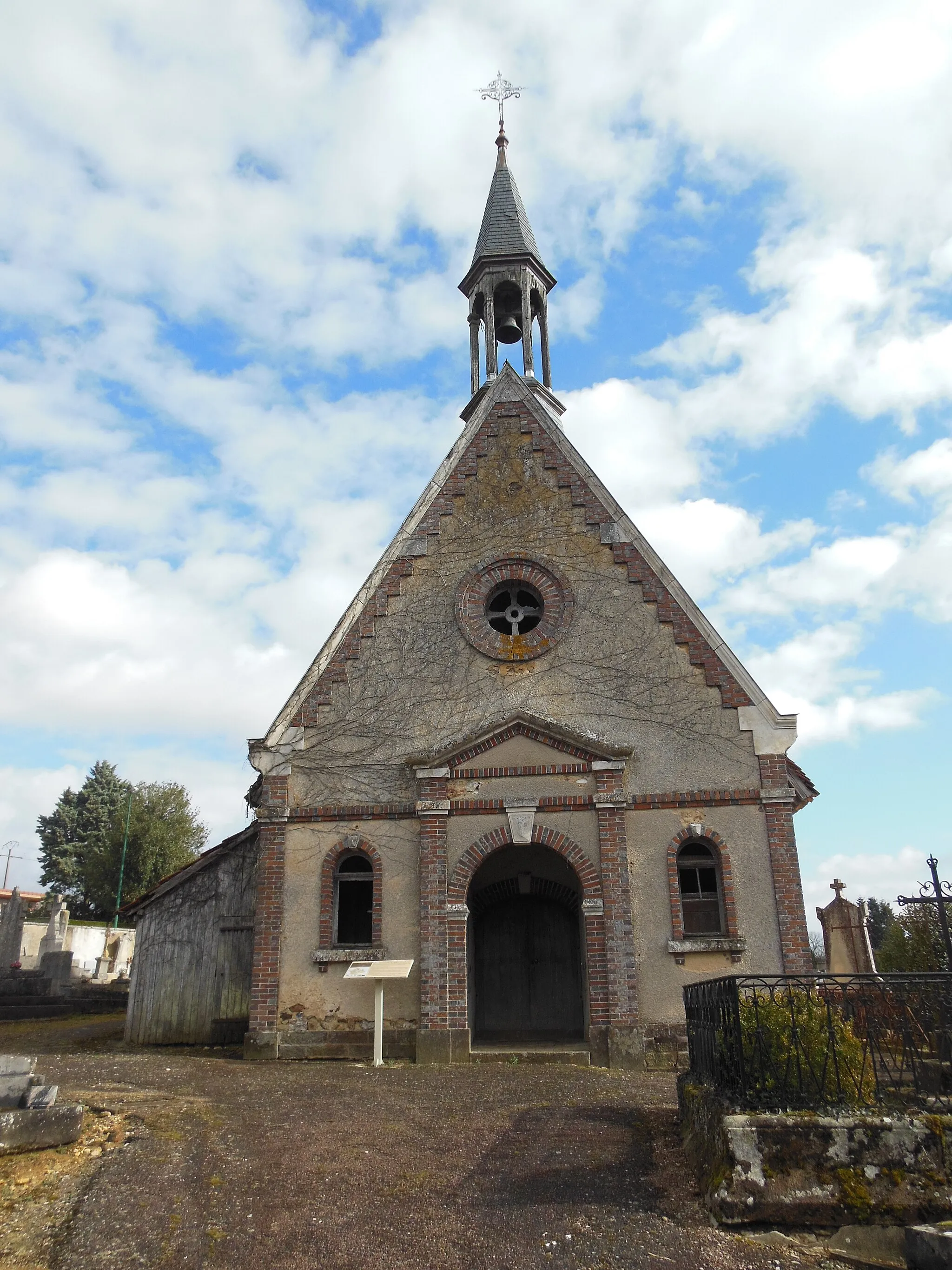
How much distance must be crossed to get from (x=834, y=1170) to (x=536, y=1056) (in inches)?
299

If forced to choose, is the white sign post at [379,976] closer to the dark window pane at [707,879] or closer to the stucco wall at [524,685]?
the stucco wall at [524,685]

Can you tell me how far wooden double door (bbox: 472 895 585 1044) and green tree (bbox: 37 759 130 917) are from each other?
135 ft

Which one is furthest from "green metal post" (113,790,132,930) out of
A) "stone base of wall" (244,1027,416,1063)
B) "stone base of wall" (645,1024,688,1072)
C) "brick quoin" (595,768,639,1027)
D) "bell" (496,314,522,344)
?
"stone base of wall" (645,1024,688,1072)

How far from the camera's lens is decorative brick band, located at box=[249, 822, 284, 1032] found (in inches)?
534

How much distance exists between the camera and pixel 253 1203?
241 inches

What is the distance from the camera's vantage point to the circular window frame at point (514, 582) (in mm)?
14898

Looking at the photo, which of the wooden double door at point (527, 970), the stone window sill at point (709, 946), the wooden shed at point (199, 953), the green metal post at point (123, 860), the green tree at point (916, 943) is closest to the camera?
the stone window sill at point (709, 946)

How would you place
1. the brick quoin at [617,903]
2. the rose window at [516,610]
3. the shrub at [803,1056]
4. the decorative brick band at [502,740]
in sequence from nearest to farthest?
the shrub at [803,1056] → the brick quoin at [617,903] → the decorative brick band at [502,740] → the rose window at [516,610]

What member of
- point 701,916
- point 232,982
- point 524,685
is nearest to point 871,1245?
point 701,916

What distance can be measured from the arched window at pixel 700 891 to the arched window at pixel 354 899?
14.9 feet

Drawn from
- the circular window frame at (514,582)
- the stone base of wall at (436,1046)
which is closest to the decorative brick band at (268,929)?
the stone base of wall at (436,1046)

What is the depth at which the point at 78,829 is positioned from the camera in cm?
5488

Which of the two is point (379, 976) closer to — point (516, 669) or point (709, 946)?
point (709, 946)

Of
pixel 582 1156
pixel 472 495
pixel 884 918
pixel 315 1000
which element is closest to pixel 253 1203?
pixel 582 1156
